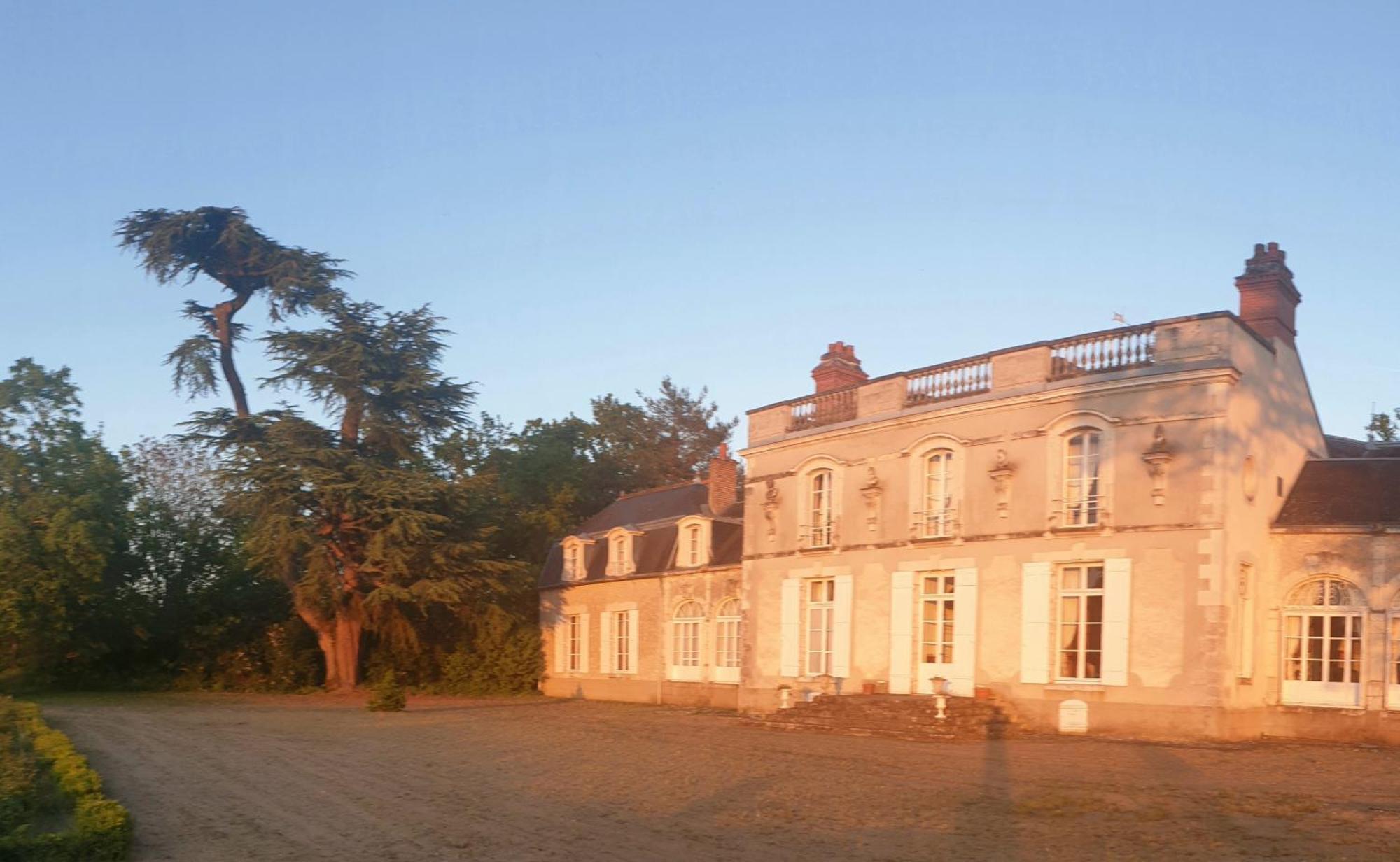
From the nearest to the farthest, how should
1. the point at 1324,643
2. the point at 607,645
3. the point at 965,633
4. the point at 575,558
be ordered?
1. the point at 1324,643
2. the point at 965,633
3. the point at 607,645
4. the point at 575,558

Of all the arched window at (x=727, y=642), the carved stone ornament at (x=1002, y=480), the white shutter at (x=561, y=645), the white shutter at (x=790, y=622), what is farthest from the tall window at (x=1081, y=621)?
the white shutter at (x=561, y=645)

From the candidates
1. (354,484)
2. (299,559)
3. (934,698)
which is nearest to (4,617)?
(299,559)

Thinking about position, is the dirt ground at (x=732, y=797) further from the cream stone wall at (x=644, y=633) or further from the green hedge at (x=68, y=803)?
the cream stone wall at (x=644, y=633)

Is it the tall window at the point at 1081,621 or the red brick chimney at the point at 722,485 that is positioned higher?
the red brick chimney at the point at 722,485

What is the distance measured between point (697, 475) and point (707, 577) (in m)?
21.5

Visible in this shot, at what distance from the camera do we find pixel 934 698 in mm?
18031

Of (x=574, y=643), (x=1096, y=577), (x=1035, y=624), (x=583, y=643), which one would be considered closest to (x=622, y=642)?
(x=583, y=643)

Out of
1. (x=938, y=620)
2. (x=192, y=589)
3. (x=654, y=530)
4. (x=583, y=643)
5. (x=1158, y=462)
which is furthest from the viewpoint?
(x=192, y=589)

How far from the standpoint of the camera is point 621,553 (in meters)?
28.9

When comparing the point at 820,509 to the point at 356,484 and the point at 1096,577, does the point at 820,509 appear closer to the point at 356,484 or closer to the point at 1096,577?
the point at 1096,577

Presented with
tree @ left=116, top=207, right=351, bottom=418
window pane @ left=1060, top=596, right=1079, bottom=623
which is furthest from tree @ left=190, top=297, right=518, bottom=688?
window pane @ left=1060, top=596, right=1079, bottom=623

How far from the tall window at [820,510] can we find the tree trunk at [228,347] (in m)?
16.8

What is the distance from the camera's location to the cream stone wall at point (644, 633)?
1009 inches

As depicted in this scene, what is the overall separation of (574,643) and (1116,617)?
16795mm
